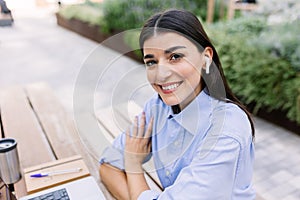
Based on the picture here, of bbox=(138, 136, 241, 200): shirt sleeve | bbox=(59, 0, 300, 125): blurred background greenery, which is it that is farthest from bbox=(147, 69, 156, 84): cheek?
bbox=(59, 0, 300, 125): blurred background greenery

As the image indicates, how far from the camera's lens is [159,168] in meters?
1.11

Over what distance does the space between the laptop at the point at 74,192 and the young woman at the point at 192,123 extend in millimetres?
68

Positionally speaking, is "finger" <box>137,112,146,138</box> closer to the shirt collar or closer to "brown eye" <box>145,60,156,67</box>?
the shirt collar

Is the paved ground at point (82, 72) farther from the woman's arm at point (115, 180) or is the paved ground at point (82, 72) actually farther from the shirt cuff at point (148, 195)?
the shirt cuff at point (148, 195)

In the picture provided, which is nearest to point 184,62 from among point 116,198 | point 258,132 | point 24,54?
point 116,198

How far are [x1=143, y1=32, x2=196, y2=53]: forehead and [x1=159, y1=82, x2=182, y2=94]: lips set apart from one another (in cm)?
11

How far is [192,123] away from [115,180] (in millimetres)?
366

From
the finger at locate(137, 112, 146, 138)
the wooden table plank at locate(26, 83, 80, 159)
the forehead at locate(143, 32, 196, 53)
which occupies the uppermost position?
the forehead at locate(143, 32, 196, 53)

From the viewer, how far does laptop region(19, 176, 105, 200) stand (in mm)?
1040

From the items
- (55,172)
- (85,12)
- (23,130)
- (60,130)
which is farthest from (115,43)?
(85,12)

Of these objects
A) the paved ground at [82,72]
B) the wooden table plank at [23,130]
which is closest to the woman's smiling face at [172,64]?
the paved ground at [82,72]

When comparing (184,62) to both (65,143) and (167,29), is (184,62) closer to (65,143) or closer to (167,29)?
(167,29)

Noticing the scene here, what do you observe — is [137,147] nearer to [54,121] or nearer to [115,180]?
[115,180]

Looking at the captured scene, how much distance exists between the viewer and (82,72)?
119 centimetres
